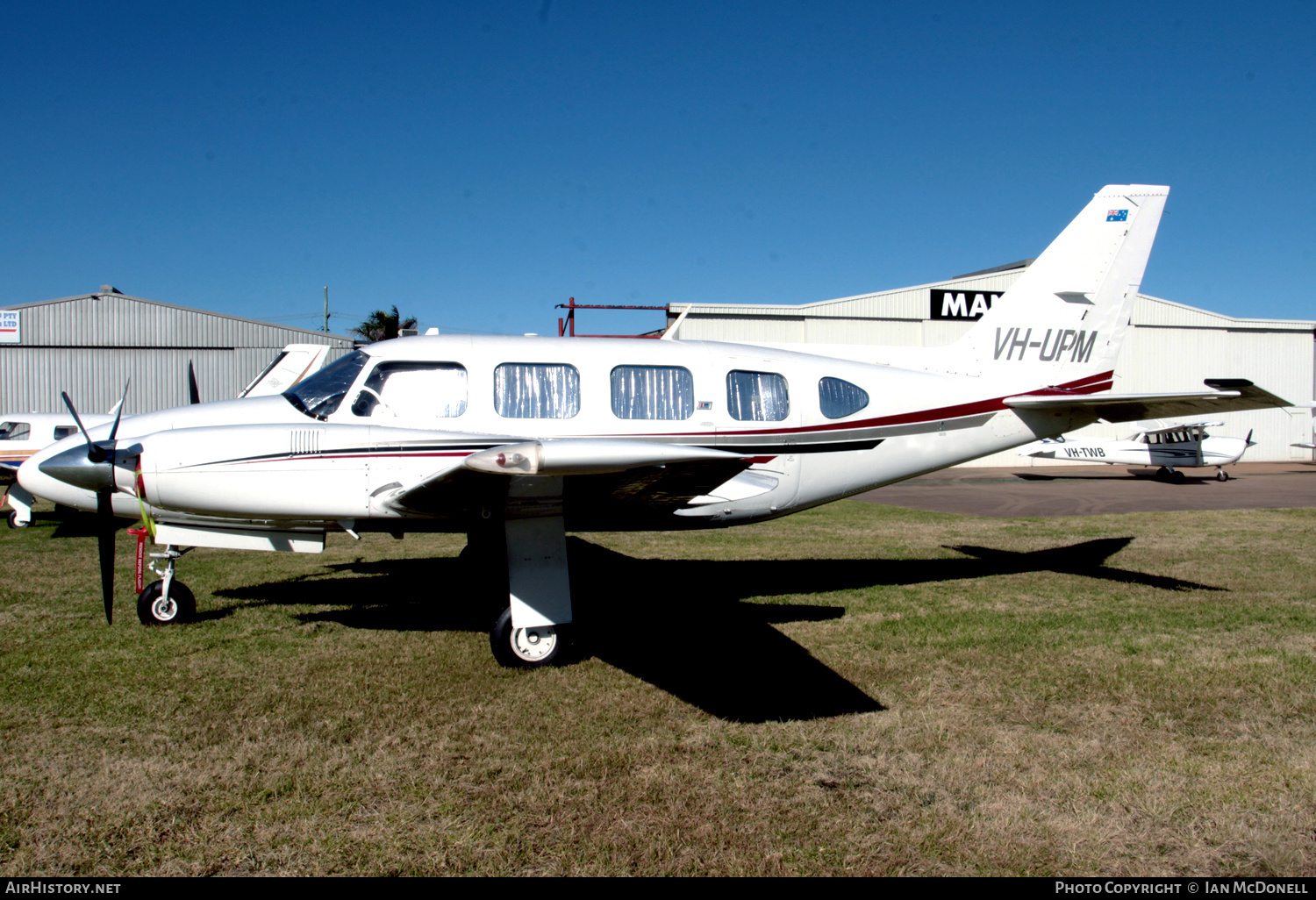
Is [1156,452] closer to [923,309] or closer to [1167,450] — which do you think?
[1167,450]

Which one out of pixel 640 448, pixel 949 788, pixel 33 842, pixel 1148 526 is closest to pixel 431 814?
pixel 33 842

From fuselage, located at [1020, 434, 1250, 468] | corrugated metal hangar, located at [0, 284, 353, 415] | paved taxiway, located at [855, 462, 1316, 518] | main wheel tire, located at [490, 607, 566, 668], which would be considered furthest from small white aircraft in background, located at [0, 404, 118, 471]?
fuselage, located at [1020, 434, 1250, 468]

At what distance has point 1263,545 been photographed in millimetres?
12367

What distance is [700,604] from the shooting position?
28.6 ft

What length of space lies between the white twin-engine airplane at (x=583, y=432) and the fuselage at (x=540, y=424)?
0.07ft

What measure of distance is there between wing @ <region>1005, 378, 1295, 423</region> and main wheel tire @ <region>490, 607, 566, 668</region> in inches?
232

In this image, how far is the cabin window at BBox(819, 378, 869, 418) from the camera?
318 inches

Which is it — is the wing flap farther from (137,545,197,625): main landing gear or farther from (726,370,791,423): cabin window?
(137,545,197,625): main landing gear

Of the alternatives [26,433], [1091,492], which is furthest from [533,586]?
[1091,492]

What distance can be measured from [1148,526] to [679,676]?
1281 cm

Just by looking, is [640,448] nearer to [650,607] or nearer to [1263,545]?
[650,607]

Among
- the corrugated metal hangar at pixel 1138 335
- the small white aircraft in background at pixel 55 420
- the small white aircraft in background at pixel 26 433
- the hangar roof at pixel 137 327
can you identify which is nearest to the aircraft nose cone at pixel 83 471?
the small white aircraft in background at pixel 55 420

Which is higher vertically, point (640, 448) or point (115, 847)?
point (640, 448)

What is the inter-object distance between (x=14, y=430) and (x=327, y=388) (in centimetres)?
1431
